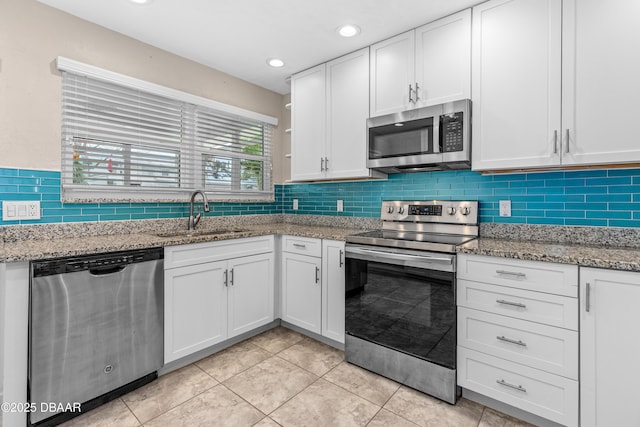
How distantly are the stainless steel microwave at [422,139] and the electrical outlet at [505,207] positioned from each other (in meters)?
0.35

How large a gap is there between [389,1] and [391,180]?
134 cm

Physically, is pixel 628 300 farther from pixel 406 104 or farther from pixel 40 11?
pixel 40 11

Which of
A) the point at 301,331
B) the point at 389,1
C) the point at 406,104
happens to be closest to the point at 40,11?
the point at 389,1

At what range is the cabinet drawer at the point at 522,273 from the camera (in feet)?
4.89

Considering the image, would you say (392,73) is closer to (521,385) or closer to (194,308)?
(521,385)

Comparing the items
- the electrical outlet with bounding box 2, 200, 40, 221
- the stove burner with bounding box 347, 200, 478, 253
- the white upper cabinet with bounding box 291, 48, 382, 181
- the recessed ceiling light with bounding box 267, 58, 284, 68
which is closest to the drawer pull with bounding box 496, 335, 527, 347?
the stove burner with bounding box 347, 200, 478, 253

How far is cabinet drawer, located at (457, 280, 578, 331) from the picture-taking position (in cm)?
150

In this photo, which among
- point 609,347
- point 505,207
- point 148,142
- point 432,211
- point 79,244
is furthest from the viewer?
point 148,142

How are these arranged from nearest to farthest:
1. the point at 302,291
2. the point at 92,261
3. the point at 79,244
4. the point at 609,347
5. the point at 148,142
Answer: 1. the point at 609,347
2. the point at 92,261
3. the point at 79,244
4. the point at 148,142
5. the point at 302,291

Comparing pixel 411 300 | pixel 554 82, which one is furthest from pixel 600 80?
pixel 411 300

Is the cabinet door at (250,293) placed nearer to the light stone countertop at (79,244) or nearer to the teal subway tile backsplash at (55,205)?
the light stone countertop at (79,244)

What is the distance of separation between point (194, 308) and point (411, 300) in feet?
4.98

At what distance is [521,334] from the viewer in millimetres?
1613

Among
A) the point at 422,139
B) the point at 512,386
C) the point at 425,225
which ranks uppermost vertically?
the point at 422,139
